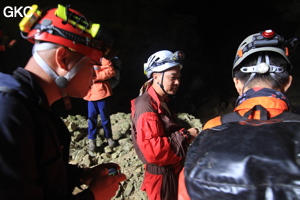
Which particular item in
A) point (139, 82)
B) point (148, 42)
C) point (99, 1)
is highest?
point (99, 1)

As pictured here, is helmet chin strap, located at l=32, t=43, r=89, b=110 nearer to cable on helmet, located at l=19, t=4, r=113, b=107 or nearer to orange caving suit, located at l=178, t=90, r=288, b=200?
cable on helmet, located at l=19, t=4, r=113, b=107

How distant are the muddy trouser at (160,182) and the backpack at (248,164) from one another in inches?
61.6

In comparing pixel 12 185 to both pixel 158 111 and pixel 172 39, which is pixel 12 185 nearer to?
pixel 158 111

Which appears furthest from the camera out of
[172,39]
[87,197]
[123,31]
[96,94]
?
[172,39]

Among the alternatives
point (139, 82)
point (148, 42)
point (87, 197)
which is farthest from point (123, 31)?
point (87, 197)

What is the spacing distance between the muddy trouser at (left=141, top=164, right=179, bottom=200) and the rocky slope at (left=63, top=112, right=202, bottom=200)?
1.21 m

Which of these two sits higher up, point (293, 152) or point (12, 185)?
point (293, 152)

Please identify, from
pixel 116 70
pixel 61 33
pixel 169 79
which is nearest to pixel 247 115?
pixel 61 33

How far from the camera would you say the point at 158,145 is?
195 cm

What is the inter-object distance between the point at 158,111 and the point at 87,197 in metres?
1.20

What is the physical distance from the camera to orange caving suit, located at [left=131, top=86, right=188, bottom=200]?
199 centimetres

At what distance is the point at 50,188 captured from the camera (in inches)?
39.4

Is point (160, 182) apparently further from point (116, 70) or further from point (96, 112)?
point (116, 70)

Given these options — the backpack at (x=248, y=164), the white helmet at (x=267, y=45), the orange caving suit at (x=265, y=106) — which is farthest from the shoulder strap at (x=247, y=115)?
the white helmet at (x=267, y=45)
